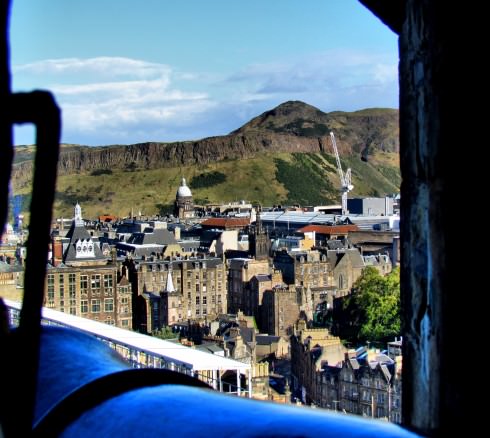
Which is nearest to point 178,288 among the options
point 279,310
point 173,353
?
point 279,310

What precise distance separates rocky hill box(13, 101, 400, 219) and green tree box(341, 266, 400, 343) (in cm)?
4991

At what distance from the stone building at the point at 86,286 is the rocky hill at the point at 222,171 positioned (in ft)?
157

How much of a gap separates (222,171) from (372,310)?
2556 inches

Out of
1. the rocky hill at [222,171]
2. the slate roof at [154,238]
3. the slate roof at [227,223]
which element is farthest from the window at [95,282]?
the rocky hill at [222,171]

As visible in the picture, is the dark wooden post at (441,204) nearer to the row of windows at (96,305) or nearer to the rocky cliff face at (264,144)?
the row of windows at (96,305)

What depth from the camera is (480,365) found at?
104cm

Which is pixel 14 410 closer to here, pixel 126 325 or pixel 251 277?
pixel 126 325

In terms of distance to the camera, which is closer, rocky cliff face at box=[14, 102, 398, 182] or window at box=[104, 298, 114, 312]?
window at box=[104, 298, 114, 312]

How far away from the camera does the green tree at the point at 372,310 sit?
103 feet

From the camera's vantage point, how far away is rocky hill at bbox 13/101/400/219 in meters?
89.7

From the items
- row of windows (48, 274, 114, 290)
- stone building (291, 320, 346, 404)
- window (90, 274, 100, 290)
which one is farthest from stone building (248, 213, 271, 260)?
stone building (291, 320, 346, 404)

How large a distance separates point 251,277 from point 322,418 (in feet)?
116

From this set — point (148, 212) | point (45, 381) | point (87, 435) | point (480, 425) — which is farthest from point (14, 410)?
point (148, 212)

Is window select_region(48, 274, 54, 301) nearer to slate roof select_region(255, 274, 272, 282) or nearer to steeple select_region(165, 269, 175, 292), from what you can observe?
steeple select_region(165, 269, 175, 292)
